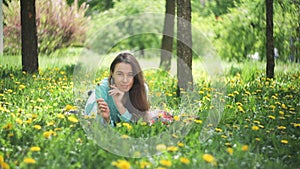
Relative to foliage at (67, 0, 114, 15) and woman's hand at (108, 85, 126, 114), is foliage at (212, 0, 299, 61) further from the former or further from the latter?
woman's hand at (108, 85, 126, 114)

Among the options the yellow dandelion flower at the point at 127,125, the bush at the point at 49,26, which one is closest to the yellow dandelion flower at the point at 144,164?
the yellow dandelion flower at the point at 127,125

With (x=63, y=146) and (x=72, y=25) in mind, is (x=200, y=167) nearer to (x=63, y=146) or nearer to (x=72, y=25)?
(x=63, y=146)

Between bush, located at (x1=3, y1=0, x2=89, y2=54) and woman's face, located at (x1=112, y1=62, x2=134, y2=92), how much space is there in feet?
25.3

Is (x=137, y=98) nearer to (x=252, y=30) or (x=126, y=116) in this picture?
(x=126, y=116)

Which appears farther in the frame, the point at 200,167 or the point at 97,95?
the point at 97,95

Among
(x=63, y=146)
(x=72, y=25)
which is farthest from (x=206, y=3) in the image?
(x=63, y=146)

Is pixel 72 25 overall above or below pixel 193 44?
above

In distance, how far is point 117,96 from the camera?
176 inches

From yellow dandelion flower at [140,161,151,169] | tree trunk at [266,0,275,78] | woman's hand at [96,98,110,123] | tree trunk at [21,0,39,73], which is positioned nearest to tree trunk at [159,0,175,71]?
tree trunk at [266,0,275,78]

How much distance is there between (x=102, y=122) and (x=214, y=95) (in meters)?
1.55

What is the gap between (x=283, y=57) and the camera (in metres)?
10.8

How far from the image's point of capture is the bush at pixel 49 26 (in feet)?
39.2

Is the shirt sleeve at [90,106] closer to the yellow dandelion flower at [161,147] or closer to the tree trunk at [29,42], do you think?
the yellow dandelion flower at [161,147]

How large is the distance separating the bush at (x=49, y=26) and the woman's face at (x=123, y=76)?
25.3ft
